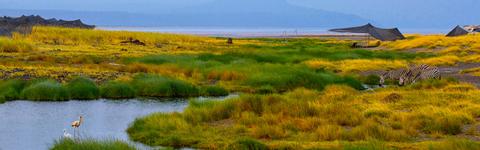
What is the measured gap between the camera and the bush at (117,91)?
29.7 meters

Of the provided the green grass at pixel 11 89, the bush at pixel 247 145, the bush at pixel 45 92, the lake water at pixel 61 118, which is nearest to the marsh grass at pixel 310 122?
the bush at pixel 247 145

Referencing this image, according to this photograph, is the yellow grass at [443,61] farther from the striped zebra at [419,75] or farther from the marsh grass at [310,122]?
the marsh grass at [310,122]

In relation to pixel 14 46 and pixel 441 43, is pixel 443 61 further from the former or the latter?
pixel 14 46

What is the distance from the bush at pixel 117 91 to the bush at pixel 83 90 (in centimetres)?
33

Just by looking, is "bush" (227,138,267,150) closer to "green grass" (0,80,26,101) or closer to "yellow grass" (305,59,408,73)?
"green grass" (0,80,26,101)

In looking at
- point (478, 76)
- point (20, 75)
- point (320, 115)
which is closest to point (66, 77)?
point (20, 75)

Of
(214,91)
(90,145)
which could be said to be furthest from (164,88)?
(90,145)

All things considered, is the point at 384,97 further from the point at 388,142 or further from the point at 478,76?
the point at 478,76

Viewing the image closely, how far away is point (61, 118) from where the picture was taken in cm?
2283

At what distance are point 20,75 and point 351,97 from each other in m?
16.9

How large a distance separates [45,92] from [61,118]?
18.9ft

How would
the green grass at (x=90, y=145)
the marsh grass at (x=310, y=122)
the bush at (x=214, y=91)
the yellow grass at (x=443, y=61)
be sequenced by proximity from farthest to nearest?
the yellow grass at (x=443, y=61) < the bush at (x=214, y=91) < the marsh grass at (x=310, y=122) < the green grass at (x=90, y=145)

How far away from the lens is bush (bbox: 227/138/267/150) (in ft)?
53.1

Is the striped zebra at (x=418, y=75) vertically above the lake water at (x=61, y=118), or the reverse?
the striped zebra at (x=418, y=75)
